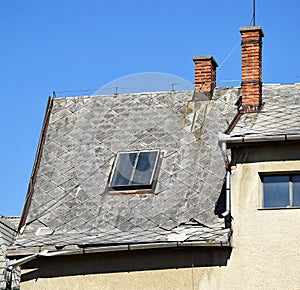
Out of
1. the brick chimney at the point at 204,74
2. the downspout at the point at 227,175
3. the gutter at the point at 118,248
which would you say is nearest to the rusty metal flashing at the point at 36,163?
the gutter at the point at 118,248

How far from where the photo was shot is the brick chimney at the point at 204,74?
2431cm

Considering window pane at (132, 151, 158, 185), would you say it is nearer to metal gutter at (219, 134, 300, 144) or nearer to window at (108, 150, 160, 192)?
window at (108, 150, 160, 192)

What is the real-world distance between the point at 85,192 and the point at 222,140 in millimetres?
4243

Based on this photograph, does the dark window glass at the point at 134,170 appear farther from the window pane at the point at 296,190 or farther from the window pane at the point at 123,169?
the window pane at the point at 296,190

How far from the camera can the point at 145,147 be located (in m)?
22.7

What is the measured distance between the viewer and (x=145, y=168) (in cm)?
2197

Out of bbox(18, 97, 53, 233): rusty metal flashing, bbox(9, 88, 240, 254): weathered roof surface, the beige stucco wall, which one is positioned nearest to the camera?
the beige stucco wall

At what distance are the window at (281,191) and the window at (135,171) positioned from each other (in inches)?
123

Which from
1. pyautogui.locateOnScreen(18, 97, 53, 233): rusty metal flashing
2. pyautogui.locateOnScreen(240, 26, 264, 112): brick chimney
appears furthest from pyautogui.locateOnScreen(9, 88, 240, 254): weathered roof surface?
pyautogui.locateOnScreen(240, 26, 264, 112): brick chimney

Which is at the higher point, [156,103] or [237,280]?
[156,103]

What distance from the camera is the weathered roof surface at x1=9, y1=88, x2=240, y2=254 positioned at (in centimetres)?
2047

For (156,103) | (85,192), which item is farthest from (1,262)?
(156,103)

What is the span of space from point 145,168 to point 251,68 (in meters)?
3.73

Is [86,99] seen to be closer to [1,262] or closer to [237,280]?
[1,262]
